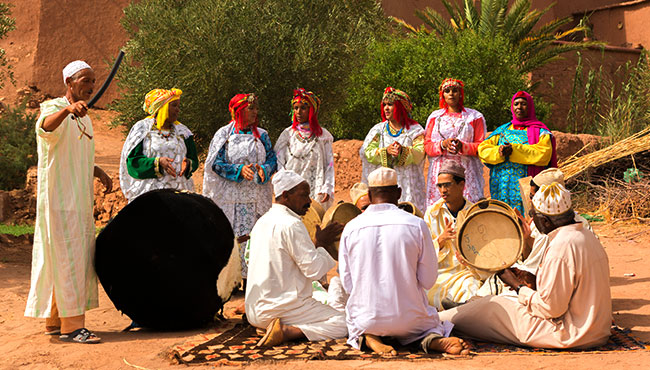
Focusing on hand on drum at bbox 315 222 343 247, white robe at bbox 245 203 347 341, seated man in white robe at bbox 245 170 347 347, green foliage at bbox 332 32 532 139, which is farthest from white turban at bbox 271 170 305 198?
green foliage at bbox 332 32 532 139

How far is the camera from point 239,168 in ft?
23.0

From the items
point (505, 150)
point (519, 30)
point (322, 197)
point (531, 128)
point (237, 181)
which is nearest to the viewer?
point (505, 150)

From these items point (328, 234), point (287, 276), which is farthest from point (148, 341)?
point (328, 234)

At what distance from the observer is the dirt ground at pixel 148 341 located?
4258 millimetres

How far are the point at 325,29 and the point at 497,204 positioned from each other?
31.5 ft

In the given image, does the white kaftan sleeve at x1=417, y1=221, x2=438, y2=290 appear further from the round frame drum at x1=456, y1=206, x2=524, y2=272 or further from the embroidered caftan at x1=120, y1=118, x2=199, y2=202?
the embroidered caftan at x1=120, y1=118, x2=199, y2=202

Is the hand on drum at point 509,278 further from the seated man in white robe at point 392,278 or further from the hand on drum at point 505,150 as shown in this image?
the hand on drum at point 505,150

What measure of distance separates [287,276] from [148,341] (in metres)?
1.22

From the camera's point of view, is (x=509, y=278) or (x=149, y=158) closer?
(x=509, y=278)

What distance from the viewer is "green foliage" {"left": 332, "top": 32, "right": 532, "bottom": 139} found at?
557 inches

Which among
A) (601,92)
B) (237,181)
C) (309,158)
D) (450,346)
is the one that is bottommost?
(450,346)

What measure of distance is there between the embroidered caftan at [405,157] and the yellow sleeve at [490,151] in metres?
0.60

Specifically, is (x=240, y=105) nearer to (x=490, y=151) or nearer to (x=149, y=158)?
(x=149, y=158)

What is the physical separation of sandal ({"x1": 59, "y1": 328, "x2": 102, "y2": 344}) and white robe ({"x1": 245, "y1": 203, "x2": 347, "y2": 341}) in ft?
3.92
